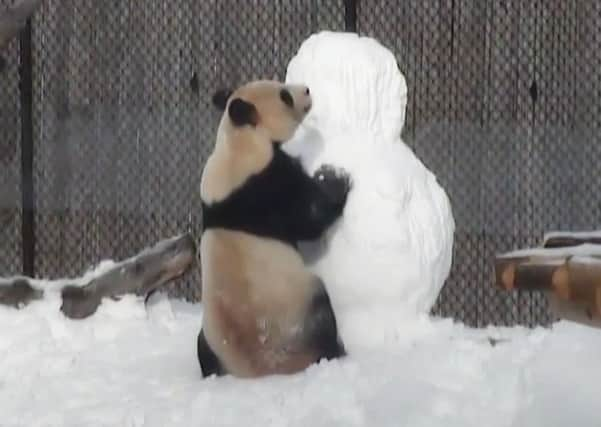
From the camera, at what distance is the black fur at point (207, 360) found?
159 inches

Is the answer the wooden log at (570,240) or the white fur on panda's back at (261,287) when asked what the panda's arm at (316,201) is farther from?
the wooden log at (570,240)

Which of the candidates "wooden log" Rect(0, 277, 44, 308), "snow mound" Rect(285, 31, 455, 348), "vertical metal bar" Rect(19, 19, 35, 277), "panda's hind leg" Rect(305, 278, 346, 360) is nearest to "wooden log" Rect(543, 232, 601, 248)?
"snow mound" Rect(285, 31, 455, 348)

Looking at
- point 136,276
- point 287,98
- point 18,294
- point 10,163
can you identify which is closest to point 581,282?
point 287,98

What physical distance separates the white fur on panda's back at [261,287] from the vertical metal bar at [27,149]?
9.63 ft

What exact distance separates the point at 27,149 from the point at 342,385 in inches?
135

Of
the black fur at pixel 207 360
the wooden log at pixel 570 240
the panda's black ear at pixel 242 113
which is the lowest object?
the black fur at pixel 207 360

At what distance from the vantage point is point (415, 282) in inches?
160

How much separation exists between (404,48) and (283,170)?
2.42 metres

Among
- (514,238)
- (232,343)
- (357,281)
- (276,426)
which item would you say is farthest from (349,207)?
(514,238)

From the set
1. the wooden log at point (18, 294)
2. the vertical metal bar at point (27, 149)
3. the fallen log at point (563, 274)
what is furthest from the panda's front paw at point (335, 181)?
the vertical metal bar at point (27, 149)

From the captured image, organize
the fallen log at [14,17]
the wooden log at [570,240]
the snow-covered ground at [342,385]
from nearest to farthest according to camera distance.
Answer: the wooden log at [570,240] → the snow-covered ground at [342,385] → the fallen log at [14,17]

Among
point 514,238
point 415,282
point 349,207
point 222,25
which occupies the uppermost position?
point 222,25

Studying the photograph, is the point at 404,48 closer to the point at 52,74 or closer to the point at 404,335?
the point at 52,74

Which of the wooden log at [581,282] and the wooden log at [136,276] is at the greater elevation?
the wooden log at [581,282]
